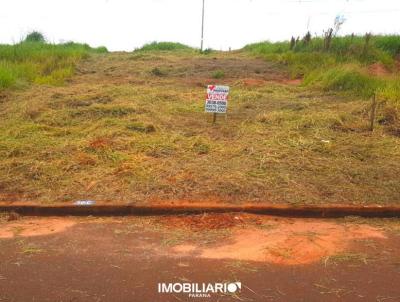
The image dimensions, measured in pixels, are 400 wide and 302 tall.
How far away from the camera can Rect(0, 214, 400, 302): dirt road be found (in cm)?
294

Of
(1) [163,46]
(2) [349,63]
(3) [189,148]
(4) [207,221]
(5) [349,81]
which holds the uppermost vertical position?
(1) [163,46]

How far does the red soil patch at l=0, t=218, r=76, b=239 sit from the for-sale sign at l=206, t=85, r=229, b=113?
314cm

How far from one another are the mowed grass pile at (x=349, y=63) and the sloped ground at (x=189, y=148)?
1.83 feet

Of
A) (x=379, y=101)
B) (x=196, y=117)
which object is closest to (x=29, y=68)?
(x=196, y=117)

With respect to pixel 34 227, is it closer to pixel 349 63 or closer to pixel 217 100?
pixel 217 100

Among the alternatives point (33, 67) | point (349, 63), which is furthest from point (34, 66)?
point (349, 63)

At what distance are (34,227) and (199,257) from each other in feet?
5.11

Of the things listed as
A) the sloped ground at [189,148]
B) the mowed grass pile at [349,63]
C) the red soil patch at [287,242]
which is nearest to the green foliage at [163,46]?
the mowed grass pile at [349,63]

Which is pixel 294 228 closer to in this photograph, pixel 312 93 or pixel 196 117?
pixel 196 117

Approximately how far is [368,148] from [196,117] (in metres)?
2.75

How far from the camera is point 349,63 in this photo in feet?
35.7

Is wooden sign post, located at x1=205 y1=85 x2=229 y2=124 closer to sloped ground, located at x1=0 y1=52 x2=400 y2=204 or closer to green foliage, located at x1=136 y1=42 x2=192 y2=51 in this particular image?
sloped ground, located at x1=0 y1=52 x2=400 y2=204

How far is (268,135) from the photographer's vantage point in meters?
6.23

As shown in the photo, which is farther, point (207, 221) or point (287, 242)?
point (207, 221)
